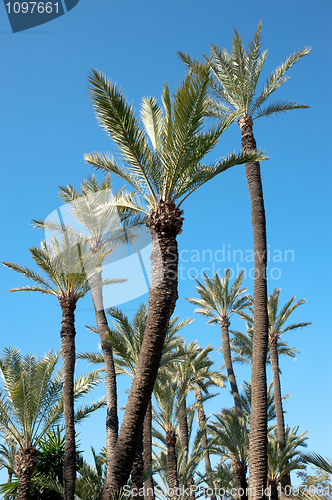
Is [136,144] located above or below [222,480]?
above

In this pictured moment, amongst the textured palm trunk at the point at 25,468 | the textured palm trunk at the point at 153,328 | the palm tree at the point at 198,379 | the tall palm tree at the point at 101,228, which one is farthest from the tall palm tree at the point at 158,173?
the palm tree at the point at 198,379

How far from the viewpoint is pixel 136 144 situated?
9656mm

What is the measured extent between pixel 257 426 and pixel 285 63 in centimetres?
1178

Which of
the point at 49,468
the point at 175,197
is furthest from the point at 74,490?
Result: the point at 175,197

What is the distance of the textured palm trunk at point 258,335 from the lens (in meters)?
11.0

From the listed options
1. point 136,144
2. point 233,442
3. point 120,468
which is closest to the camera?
point 120,468

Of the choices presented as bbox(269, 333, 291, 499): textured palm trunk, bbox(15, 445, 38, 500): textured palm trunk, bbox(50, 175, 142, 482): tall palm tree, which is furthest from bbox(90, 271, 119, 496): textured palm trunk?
bbox(269, 333, 291, 499): textured palm trunk

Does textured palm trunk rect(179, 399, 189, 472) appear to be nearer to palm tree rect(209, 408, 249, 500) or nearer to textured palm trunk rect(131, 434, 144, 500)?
palm tree rect(209, 408, 249, 500)

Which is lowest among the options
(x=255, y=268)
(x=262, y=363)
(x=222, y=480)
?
(x=222, y=480)

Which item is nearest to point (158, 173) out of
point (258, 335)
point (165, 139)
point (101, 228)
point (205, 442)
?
point (165, 139)

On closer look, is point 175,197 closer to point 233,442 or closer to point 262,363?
point 262,363

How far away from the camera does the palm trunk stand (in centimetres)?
1402

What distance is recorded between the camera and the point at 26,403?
15.1 meters

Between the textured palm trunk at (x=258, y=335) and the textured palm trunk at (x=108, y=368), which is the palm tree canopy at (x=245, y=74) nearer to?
the textured palm trunk at (x=258, y=335)
